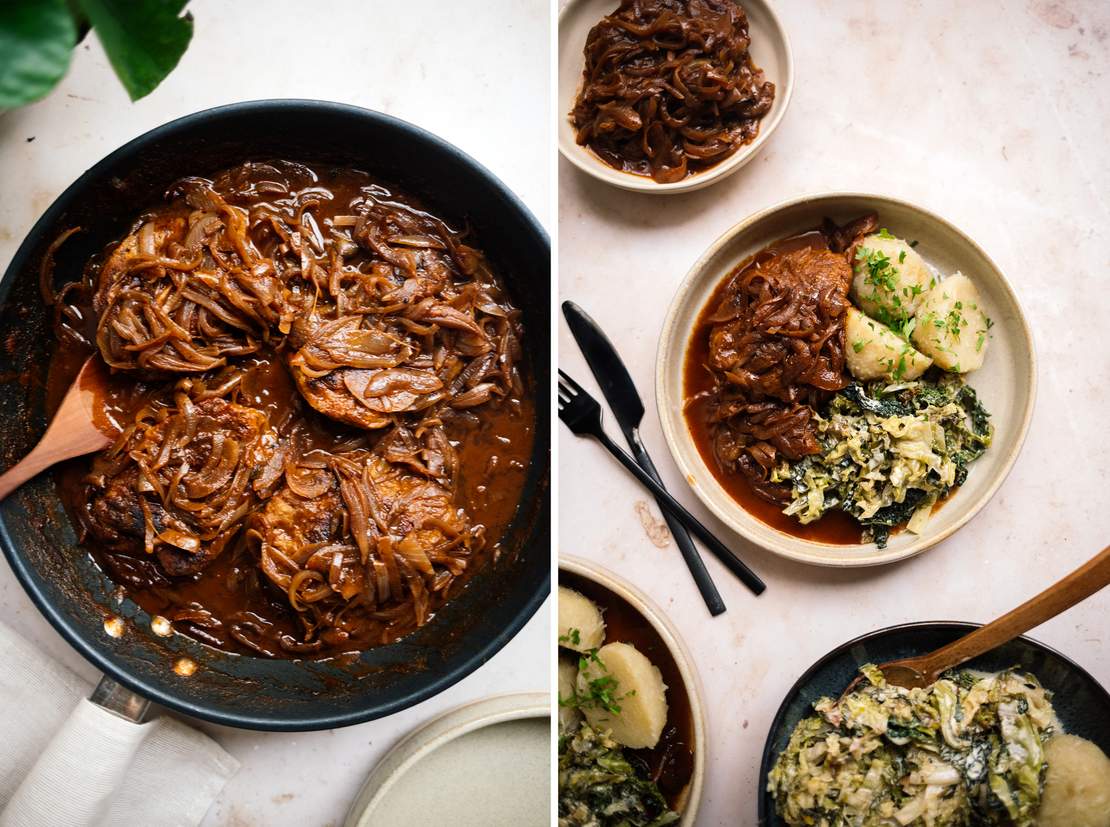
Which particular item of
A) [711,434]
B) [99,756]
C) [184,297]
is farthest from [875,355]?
[99,756]

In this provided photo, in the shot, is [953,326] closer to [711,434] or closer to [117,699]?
[711,434]

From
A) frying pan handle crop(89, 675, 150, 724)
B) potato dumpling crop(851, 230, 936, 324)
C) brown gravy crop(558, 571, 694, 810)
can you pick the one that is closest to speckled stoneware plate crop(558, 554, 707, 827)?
brown gravy crop(558, 571, 694, 810)

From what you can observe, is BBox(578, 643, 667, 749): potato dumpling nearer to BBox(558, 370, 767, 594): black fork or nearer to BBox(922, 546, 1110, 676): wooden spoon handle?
BBox(558, 370, 767, 594): black fork

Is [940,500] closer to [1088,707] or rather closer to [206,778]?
[1088,707]

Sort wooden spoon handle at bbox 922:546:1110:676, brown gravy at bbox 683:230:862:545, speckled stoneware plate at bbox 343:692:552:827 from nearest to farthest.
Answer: wooden spoon handle at bbox 922:546:1110:676 < brown gravy at bbox 683:230:862:545 < speckled stoneware plate at bbox 343:692:552:827

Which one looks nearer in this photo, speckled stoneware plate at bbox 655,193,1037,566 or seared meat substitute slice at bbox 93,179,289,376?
speckled stoneware plate at bbox 655,193,1037,566
